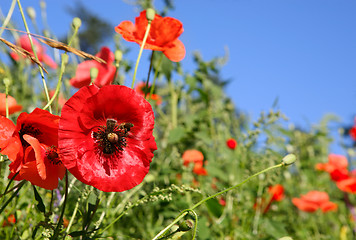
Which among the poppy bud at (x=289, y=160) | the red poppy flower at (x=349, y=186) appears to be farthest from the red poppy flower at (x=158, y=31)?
the red poppy flower at (x=349, y=186)

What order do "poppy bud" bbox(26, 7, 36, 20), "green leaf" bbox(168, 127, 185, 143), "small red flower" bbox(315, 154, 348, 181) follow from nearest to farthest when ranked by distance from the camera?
1. "poppy bud" bbox(26, 7, 36, 20)
2. "green leaf" bbox(168, 127, 185, 143)
3. "small red flower" bbox(315, 154, 348, 181)

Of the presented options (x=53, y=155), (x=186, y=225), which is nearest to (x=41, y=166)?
(x=53, y=155)

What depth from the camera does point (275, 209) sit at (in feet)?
6.74

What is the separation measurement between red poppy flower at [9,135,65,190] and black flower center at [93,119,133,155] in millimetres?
69

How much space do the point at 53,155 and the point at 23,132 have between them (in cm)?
8

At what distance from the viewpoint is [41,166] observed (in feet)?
1.75

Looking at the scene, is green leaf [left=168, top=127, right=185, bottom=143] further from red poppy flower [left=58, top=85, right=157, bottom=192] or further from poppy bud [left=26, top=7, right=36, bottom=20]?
red poppy flower [left=58, top=85, right=157, bottom=192]

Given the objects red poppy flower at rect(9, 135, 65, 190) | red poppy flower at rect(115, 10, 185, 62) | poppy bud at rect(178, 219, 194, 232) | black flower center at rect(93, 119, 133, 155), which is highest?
red poppy flower at rect(115, 10, 185, 62)

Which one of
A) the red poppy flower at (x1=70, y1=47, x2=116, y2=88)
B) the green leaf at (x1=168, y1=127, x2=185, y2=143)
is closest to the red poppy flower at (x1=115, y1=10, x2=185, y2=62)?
the red poppy flower at (x1=70, y1=47, x2=116, y2=88)

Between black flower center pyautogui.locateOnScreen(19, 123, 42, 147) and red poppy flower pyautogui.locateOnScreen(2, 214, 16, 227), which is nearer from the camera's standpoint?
black flower center pyautogui.locateOnScreen(19, 123, 42, 147)

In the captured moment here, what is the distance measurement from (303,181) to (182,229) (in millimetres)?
2195

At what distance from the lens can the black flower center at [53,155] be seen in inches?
23.1

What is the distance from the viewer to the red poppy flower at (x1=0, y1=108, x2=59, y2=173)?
55 centimetres

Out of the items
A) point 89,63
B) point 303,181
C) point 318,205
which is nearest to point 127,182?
point 89,63
